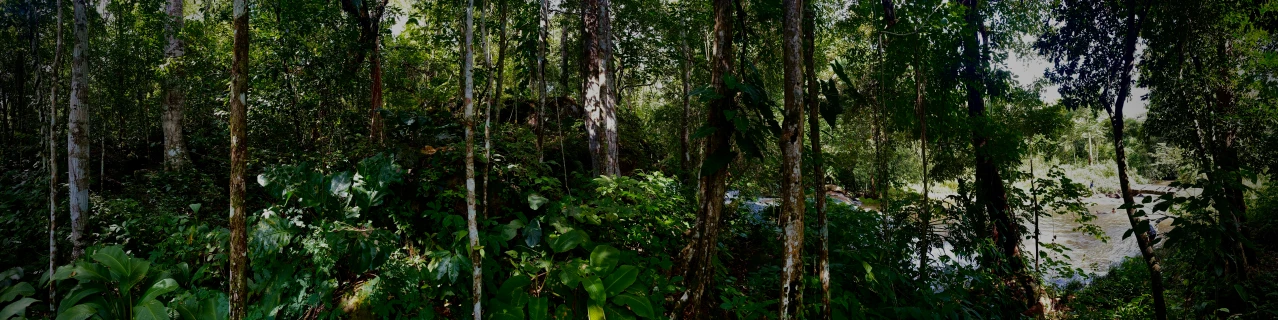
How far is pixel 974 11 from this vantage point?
6.64m

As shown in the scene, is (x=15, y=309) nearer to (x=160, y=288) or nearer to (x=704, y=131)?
(x=160, y=288)

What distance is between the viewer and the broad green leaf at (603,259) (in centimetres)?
399

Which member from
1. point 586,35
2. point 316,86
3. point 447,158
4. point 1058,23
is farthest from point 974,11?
point 316,86

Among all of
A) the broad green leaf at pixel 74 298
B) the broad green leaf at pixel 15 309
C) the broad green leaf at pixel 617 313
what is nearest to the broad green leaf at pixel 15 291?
the broad green leaf at pixel 15 309

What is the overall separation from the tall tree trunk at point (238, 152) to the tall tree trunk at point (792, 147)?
12.1ft

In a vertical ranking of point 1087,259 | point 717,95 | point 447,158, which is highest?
point 717,95

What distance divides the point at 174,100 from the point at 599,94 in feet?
24.2

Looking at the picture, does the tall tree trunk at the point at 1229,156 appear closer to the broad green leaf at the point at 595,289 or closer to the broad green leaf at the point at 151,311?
the broad green leaf at the point at 595,289

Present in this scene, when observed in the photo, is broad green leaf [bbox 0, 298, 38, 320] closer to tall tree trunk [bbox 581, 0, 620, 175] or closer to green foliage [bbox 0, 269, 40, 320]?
green foliage [bbox 0, 269, 40, 320]

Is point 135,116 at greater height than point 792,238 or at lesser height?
greater

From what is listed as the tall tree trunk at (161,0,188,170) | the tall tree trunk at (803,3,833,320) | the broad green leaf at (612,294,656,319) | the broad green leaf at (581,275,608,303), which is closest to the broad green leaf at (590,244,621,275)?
the broad green leaf at (581,275,608,303)

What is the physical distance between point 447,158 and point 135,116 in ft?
30.7

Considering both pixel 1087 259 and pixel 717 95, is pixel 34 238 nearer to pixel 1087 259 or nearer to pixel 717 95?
pixel 717 95

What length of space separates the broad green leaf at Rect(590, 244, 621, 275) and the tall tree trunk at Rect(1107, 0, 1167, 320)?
212 inches
